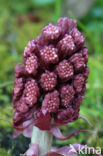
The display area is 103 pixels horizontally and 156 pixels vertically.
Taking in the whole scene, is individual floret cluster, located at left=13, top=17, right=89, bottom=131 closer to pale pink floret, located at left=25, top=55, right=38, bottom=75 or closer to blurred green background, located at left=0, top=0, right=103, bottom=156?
pale pink floret, located at left=25, top=55, right=38, bottom=75

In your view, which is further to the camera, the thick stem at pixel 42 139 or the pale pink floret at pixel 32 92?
the thick stem at pixel 42 139

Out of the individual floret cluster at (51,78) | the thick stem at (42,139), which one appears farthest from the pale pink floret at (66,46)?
the thick stem at (42,139)

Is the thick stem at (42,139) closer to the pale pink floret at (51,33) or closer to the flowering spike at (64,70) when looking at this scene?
the flowering spike at (64,70)

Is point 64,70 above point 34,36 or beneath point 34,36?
beneath

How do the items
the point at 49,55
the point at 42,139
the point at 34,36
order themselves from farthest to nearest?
the point at 34,36
the point at 42,139
the point at 49,55

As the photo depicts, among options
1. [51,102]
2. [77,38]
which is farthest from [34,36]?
[51,102]

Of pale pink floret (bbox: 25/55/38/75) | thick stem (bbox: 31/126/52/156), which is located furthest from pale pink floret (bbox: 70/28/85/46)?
thick stem (bbox: 31/126/52/156)

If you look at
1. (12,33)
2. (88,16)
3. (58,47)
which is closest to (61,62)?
(58,47)

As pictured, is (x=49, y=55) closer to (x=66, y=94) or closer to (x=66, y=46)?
(x=66, y=46)
